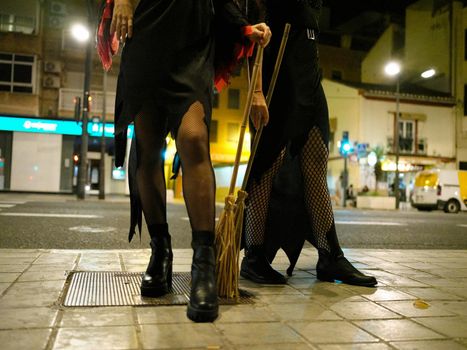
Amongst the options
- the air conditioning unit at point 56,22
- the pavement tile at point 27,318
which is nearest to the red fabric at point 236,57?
the pavement tile at point 27,318

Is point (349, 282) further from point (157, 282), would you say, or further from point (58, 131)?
point (58, 131)

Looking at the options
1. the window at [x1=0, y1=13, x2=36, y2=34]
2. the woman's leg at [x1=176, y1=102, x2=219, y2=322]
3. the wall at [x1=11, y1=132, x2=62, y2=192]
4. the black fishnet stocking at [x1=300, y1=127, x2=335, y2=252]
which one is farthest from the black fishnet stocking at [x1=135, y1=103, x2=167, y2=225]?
the window at [x1=0, y1=13, x2=36, y2=34]

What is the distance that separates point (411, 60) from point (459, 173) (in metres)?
15.6

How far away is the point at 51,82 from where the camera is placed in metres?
25.9

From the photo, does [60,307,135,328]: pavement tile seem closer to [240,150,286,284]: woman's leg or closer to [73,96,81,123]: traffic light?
[240,150,286,284]: woman's leg

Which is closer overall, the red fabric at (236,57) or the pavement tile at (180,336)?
the pavement tile at (180,336)

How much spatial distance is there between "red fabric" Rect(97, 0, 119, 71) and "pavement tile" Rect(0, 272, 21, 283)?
129 cm

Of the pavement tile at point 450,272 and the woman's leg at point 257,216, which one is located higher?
the woman's leg at point 257,216

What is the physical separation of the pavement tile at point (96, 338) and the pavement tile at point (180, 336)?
50 millimetres

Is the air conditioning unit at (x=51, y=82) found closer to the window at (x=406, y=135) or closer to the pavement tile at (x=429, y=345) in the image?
the window at (x=406, y=135)

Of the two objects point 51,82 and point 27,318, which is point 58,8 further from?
point 27,318

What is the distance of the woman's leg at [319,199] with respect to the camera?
2.90m

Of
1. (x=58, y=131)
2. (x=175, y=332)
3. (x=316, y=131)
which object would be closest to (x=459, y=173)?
(x=58, y=131)

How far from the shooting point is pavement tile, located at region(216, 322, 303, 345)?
1.70 meters
